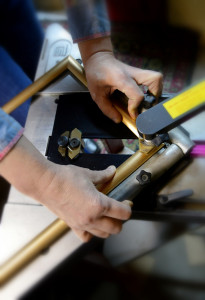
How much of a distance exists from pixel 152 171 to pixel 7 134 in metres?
0.30

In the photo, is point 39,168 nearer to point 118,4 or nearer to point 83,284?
point 83,284

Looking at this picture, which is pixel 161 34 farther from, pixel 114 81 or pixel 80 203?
pixel 80 203

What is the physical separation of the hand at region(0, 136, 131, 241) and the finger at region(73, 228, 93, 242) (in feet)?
0.07

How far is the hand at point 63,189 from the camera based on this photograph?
58 centimetres

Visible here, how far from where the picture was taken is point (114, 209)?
0.59 m

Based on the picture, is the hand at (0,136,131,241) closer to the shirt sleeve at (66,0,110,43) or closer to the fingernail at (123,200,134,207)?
the fingernail at (123,200,134,207)

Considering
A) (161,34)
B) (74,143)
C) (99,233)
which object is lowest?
(161,34)

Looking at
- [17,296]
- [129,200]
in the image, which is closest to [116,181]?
[129,200]

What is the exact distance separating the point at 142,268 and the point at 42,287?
209mm

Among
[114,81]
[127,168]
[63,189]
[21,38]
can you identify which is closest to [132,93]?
[114,81]

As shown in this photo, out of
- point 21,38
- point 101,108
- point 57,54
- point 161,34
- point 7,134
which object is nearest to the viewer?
point 7,134

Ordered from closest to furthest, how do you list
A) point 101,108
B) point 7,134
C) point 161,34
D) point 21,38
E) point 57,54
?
point 7,134 → point 101,108 → point 57,54 → point 21,38 → point 161,34

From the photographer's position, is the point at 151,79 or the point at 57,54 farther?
the point at 57,54

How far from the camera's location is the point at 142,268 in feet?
1.99
